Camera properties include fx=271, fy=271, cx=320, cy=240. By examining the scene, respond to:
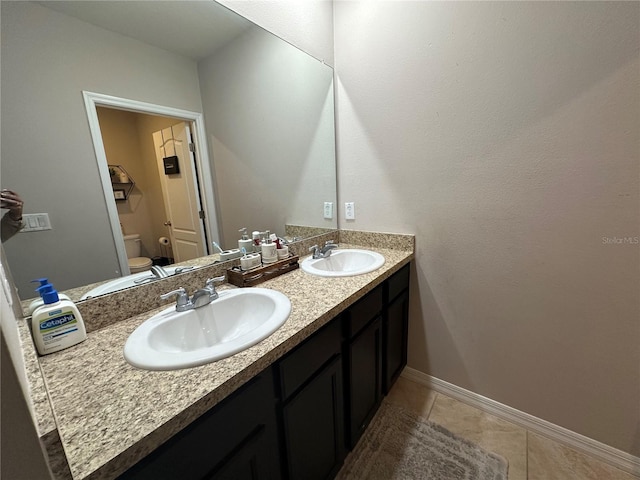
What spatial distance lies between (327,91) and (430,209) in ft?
3.13

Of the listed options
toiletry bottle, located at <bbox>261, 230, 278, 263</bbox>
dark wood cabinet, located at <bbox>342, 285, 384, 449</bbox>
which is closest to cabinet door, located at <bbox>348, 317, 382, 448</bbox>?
dark wood cabinet, located at <bbox>342, 285, 384, 449</bbox>

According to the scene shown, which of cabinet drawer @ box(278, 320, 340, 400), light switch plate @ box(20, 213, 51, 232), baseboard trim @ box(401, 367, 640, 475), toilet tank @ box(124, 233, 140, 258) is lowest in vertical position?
baseboard trim @ box(401, 367, 640, 475)

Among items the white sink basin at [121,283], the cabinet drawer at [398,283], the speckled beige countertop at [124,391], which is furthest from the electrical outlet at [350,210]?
the white sink basin at [121,283]

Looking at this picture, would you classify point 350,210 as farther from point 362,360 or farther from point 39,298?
point 39,298

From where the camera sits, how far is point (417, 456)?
1.26 meters

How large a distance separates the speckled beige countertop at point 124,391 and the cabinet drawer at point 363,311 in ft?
0.64

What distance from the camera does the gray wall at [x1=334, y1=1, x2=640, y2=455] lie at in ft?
3.38

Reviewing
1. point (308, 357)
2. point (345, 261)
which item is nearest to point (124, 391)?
point (308, 357)

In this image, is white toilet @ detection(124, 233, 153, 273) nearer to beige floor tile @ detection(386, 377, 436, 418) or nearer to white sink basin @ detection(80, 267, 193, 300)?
white sink basin @ detection(80, 267, 193, 300)

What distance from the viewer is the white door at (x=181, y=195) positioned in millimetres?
1035

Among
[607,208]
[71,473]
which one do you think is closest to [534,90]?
[607,208]

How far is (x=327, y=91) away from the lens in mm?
1672

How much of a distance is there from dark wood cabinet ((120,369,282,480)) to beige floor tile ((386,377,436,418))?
100cm

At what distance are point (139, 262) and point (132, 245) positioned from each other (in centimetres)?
7
